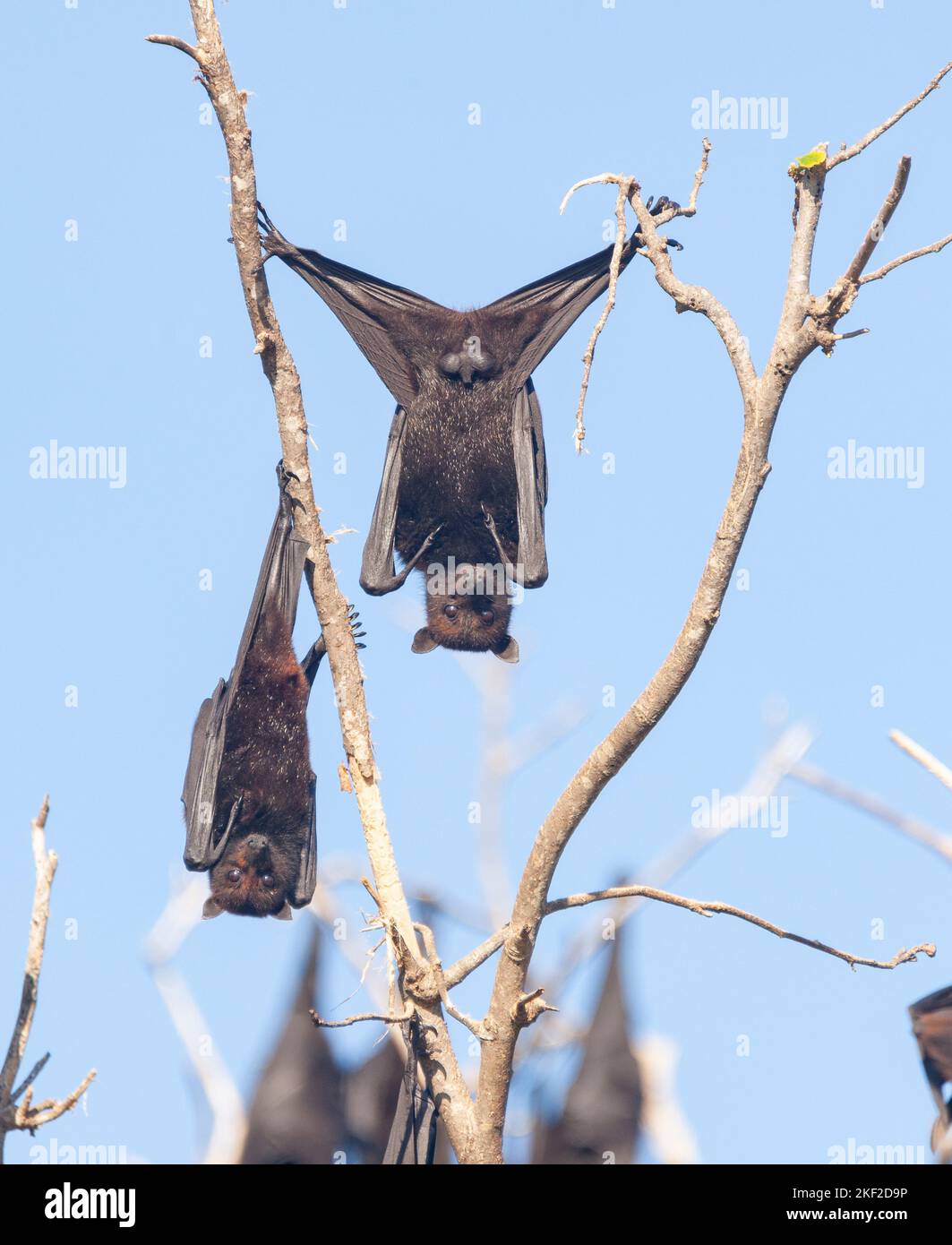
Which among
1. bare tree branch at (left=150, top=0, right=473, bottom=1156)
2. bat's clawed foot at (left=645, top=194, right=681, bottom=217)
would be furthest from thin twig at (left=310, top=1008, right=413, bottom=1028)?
bat's clawed foot at (left=645, top=194, right=681, bottom=217)

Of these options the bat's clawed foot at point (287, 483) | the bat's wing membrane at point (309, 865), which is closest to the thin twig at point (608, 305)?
A: the bat's clawed foot at point (287, 483)

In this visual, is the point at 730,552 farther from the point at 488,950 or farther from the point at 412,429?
the point at 412,429

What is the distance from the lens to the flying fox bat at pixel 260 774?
1183 cm

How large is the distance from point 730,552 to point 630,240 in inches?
188

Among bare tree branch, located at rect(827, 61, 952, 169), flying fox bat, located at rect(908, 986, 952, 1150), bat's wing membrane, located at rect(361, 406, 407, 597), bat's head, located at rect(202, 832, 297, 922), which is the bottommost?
flying fox bat, located at rect(908, 986, 952, 1150)

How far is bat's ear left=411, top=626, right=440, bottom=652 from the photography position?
12727mm

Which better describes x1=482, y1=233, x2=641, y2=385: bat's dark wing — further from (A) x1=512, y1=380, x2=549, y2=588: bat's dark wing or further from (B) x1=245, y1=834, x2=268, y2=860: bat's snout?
(B) x1=245, y1=834, x2=268, y2=860: bat's snout

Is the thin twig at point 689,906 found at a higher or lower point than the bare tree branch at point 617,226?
lower

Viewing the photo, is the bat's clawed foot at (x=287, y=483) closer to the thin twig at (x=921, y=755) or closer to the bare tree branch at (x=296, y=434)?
the bare tree branch at (x=296, y=434)

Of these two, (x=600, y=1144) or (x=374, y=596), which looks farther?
(x=600, y=1144)

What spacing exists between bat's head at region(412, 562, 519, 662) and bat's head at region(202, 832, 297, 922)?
2.09 m

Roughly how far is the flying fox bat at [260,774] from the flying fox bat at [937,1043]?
5135 mm
